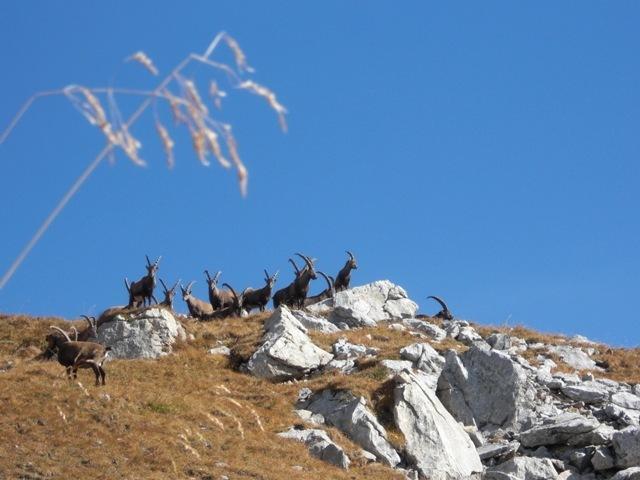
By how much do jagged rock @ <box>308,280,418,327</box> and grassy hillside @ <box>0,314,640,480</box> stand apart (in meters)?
6.66

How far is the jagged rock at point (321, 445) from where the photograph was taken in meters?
A: 24.8

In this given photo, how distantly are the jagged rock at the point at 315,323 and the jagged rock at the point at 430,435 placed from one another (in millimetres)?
9527

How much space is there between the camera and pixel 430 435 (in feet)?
89.0

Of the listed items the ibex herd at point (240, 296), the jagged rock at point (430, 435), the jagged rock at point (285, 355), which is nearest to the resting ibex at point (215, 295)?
the ibex herd at point (240, 296)

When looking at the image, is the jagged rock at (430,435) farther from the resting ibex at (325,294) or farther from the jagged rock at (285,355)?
the resting ibex at (325,294)

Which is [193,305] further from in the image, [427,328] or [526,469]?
[526,469]

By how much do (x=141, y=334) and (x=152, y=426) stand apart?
10773 mm

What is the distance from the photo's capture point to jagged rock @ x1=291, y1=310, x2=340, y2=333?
3866 centimetres

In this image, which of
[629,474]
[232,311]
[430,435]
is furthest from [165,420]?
[232,311]

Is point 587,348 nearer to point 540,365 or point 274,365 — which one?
point 540,365

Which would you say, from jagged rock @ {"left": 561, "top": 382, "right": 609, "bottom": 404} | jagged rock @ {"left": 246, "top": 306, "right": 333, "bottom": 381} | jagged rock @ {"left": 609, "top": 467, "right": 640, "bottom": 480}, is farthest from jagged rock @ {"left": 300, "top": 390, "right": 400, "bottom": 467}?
jagged rock @ {"left": 561, "top": 382, "right": 609, "bottom": 404}

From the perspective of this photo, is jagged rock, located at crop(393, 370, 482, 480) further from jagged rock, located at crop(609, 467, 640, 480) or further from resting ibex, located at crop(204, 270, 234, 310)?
resting ibex, located at crop(204, 270, 234, 310)

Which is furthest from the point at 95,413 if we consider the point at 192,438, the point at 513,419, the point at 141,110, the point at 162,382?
the point at 141,110

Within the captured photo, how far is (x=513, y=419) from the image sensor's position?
30.1 meters
